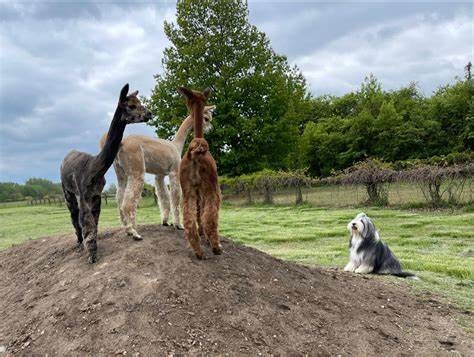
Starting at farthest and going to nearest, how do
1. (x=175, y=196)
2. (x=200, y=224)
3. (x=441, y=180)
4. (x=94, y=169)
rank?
1. (x=441, y=180)
2. (x=175, y=196)
3. (x=94, y=169)
4. (x=200, y=224)

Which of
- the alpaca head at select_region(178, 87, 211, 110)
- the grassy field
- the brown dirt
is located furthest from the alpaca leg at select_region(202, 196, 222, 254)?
the grassy field

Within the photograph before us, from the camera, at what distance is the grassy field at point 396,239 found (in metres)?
7.87

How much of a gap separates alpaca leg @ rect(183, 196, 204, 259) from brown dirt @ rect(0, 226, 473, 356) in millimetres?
145

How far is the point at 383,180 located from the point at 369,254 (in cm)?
1258

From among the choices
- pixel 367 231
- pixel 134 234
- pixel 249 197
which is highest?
pixel 134 234

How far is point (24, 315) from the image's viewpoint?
15.3 feet

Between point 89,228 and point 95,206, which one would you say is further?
point 95,206

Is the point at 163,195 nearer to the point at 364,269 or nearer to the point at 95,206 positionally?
the point at 95,206

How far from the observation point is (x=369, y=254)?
7.87m

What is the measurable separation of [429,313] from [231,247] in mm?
2886

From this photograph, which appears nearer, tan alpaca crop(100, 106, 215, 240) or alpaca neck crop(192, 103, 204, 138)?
alpaca neck crop(192, 103, 204, 138)

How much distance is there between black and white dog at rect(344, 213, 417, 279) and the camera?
7.83 metres

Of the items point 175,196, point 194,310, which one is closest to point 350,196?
point 175,196

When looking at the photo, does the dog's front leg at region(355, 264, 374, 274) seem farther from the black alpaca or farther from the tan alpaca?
the black alpaca
